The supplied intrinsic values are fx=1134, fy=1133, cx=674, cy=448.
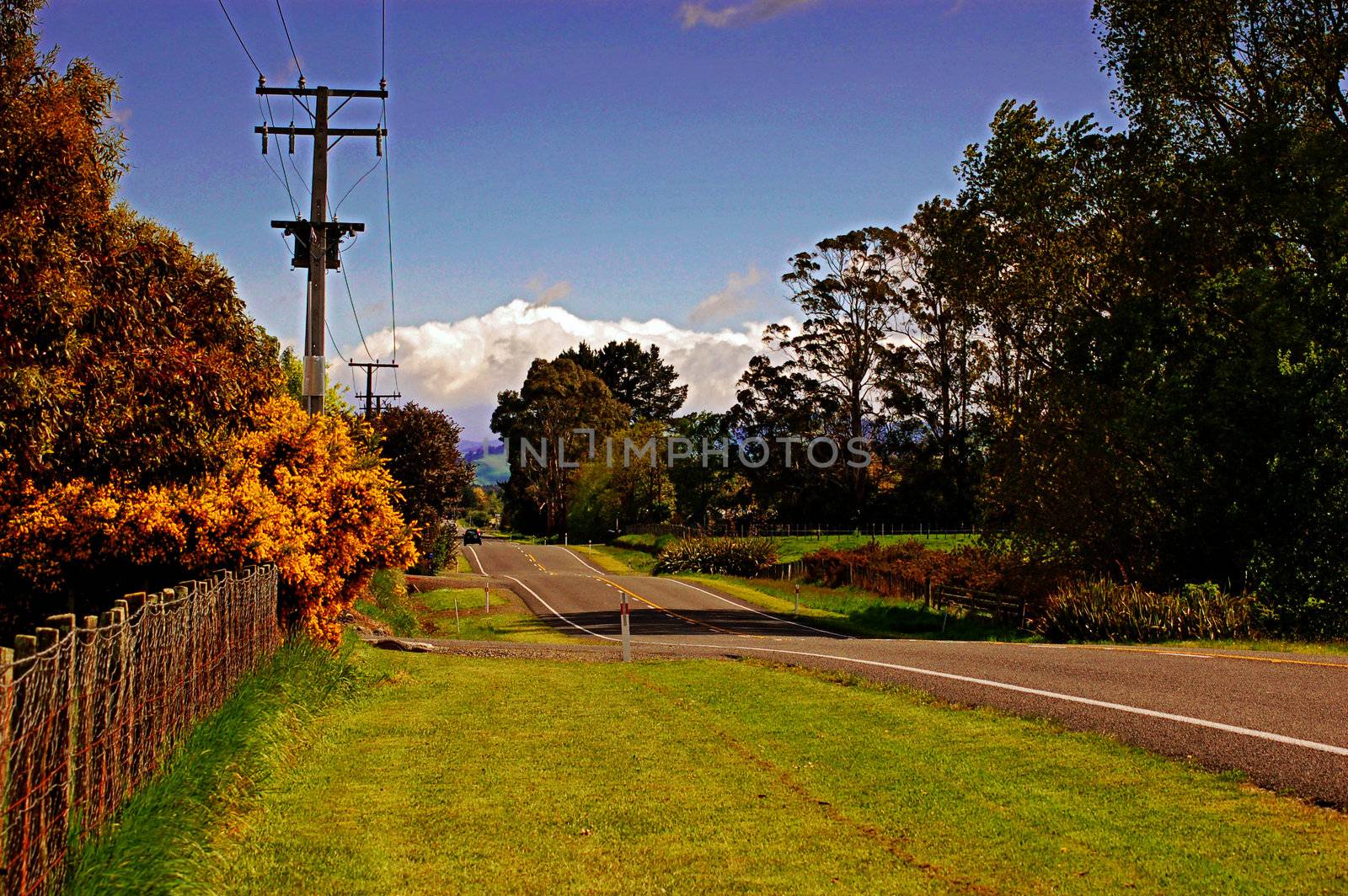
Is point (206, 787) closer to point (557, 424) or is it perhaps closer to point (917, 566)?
point (917, 566)

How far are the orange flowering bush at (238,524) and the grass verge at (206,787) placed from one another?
236 centimetres

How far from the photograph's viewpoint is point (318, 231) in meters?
19.8

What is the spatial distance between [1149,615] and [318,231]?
58.5ft

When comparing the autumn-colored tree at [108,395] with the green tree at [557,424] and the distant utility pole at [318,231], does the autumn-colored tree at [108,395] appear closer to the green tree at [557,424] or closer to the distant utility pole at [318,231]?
the distant utility pole at [318,231]

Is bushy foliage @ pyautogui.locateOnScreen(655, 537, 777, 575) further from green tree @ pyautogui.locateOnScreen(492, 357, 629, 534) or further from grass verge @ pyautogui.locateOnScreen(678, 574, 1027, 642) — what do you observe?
green tree @ pyautogui.locateOnScreen(492, 357, 629, 534)

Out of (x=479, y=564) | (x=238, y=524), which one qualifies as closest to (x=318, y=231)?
(x=238, y=524)

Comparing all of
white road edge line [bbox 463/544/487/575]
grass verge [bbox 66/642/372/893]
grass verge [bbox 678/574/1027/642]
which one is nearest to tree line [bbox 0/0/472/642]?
grass verge [bbox 66/642/372/893]

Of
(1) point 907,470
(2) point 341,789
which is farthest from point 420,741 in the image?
(1) point 907,470

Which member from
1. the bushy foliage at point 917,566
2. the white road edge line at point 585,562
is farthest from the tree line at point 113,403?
the white road edge line at point 585,562

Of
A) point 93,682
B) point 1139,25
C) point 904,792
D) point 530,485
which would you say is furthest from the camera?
point 530,485

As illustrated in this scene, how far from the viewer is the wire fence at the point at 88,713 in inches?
196

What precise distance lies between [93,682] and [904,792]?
17.1 feet

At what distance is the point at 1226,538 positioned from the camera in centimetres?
2678

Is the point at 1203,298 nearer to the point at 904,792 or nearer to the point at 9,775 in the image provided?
the point at 904,792
